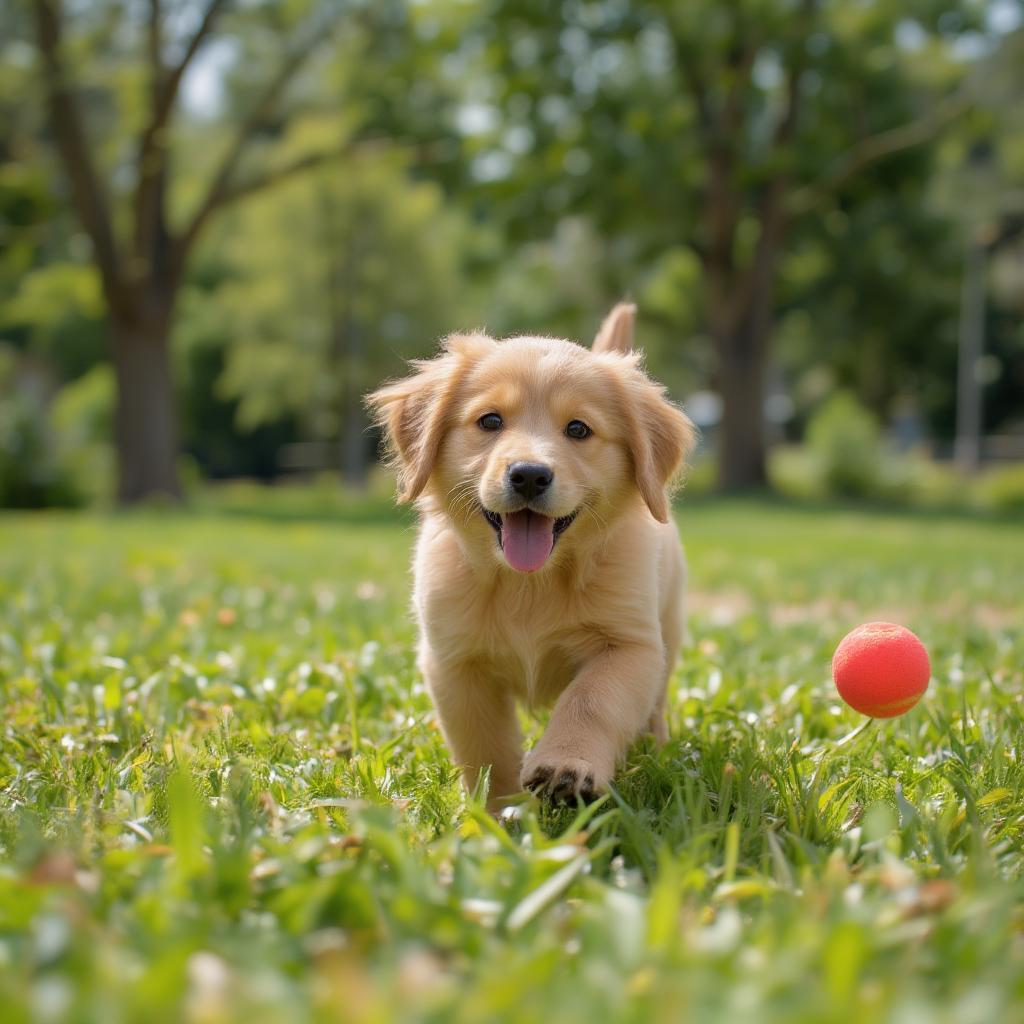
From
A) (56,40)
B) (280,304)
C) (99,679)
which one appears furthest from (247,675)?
(280,304)

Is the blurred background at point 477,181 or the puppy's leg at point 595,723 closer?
the puppy's leg at point 595,723

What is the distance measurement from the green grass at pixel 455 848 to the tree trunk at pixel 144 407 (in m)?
11.7

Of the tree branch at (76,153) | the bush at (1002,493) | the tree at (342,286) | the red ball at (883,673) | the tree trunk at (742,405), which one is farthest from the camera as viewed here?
Answer: the tree at (342,286)

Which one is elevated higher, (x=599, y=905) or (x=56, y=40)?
(x=56, y=40)

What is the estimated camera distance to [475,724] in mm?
2629

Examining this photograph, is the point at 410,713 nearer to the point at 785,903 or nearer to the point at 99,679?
the point at 99,679

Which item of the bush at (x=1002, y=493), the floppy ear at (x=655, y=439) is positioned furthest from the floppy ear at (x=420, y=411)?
the bush at (x=1002, y=493)

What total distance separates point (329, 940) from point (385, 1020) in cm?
34

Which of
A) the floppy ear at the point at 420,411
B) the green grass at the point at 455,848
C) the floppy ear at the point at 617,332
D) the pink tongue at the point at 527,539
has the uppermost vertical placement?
the floppy ear at the point at 617,332

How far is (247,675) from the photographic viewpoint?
352 centimetres

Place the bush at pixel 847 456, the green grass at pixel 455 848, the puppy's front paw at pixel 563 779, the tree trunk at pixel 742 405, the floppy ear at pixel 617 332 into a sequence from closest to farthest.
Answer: the green grass at pixel 455 848 → the puppy's front paw at pixel 563 779 → the floppy ear at pixel 617 332 → the tree trunk at pixel 742 405 → the bush at pixel 847 456

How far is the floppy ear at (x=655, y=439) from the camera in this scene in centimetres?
293

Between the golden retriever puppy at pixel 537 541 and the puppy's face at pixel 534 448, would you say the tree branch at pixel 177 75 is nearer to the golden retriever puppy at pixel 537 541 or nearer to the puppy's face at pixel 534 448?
the golden retriever puppy at pixel 537 541

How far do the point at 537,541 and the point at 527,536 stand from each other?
0.09 ft
